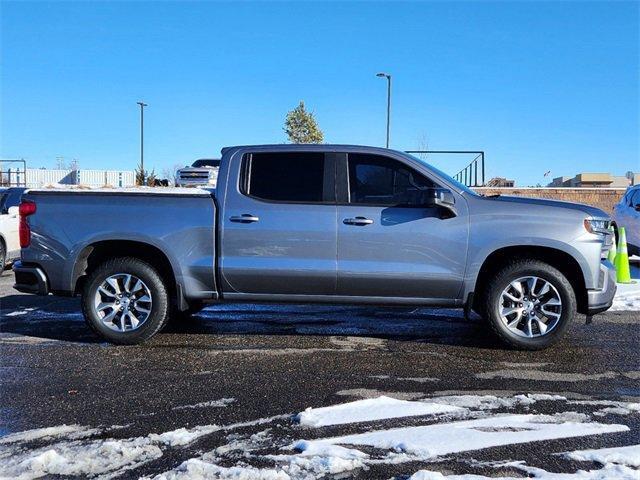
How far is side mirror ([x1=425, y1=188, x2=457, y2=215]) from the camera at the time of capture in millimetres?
5159

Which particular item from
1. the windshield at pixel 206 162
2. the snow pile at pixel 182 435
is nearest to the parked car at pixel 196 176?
the windshield at pixel 206 162

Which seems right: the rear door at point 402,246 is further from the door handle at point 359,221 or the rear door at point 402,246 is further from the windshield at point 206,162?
the windshield at point 206,162

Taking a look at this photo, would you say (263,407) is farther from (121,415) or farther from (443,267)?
(443,267)

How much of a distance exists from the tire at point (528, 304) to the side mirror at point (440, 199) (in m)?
0.77

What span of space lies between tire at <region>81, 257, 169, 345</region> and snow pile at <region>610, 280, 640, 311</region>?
566 centimetres

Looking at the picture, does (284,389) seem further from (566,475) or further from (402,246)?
(566,475)

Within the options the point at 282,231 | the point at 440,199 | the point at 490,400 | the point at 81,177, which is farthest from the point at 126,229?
the point at 81,177

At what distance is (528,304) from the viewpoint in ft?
17.4

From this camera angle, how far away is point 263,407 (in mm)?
3871

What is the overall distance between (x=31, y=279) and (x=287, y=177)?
8.88 ft

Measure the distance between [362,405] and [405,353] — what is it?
1.48 metres

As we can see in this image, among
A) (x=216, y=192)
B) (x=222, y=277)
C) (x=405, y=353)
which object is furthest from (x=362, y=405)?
(x=216, y=192)

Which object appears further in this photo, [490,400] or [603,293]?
[603,293]

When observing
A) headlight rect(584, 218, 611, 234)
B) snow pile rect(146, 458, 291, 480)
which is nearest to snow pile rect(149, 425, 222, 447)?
snow pile rect(146, 458, 291, 480)
